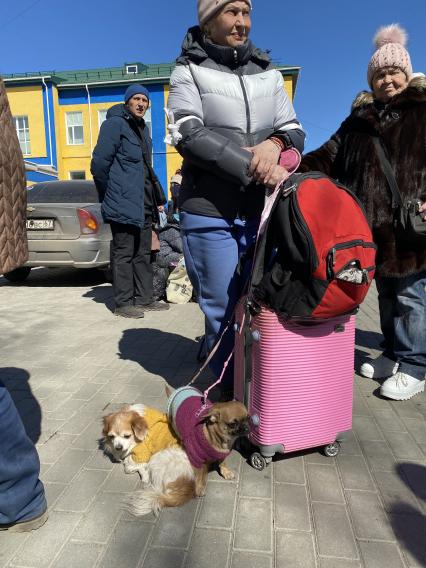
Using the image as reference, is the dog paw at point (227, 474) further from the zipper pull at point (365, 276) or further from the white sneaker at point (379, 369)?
the white sneaker at point (379, 369)

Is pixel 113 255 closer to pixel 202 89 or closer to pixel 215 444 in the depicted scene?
pixel 202 89

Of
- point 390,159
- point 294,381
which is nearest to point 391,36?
point 390,159

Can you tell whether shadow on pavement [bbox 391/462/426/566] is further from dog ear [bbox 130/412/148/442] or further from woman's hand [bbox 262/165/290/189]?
woman's hand [bbox 262/165/290/189]

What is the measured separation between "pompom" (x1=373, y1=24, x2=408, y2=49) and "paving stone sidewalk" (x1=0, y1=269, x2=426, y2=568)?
7.97ft

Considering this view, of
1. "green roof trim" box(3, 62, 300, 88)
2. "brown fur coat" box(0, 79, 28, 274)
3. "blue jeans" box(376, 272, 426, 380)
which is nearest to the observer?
"brown fur coat" box(0, 79, 28, 274)

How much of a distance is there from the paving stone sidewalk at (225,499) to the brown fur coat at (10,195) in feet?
3.70

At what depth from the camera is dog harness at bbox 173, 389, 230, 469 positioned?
199 cm

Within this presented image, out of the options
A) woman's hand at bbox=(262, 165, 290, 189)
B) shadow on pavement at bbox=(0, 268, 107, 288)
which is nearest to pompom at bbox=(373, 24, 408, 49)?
woman's hand at bbox=(262, 165, 290, 189)

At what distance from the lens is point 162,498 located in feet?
6.27

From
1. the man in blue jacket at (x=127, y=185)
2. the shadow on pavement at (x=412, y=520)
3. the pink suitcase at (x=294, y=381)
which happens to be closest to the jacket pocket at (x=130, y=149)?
the man in blue jacket at (x=127, y=185)

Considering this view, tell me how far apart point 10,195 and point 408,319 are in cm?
265

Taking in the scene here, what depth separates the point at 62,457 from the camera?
233 cm

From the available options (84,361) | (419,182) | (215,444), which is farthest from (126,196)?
(215,444)

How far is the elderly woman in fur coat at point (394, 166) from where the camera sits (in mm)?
2746
